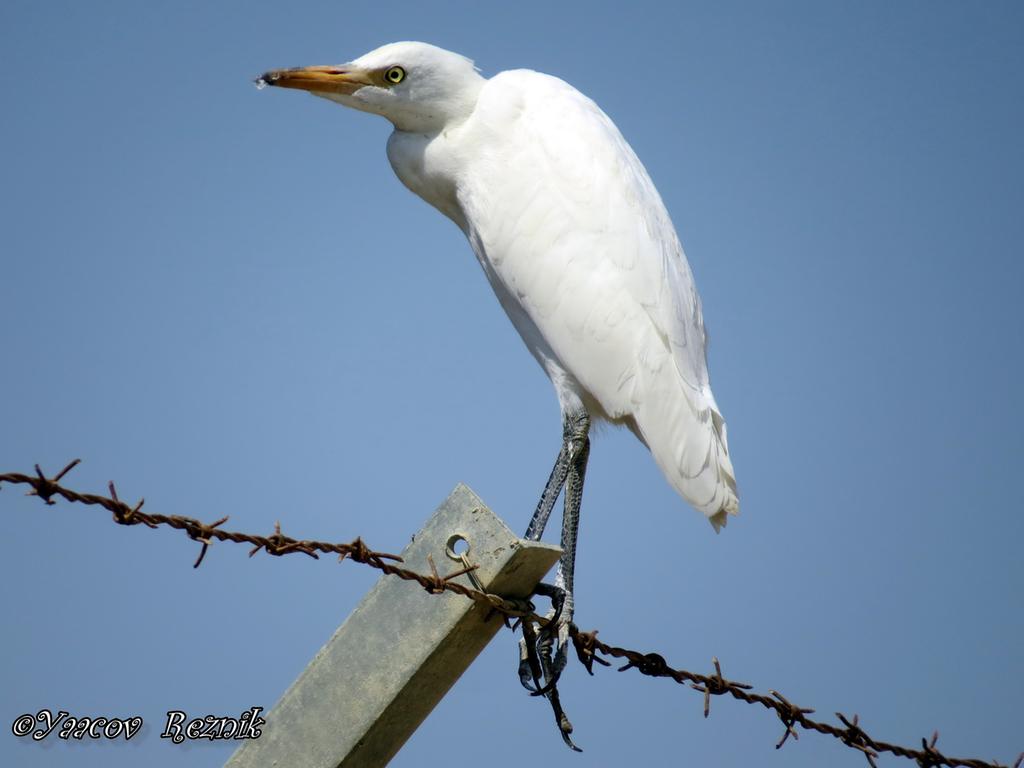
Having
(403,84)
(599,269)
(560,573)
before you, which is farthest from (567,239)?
(560,573)

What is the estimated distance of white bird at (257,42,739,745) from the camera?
4.93 metres

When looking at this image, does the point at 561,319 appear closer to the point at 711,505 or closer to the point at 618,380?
the point at 618,380

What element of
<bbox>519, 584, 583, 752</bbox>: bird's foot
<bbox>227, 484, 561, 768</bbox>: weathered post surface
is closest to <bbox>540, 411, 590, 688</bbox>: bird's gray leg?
<bbox>519, 584, 583, 752</bbox>: bird's foot

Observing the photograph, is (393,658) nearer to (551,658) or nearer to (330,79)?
(551,658)

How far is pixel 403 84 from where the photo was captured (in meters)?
5.40

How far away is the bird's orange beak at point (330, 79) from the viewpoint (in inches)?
209

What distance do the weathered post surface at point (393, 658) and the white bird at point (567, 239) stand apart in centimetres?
173

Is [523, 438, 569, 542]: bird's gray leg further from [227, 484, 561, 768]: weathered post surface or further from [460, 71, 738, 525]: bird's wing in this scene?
[227, 484, 561, 768]: weathered post surface

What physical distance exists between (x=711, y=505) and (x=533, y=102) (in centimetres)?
219

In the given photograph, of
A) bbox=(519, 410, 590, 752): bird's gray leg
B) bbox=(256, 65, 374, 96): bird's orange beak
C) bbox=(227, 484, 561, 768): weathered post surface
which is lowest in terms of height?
bbox=(227, 484, 561, 768): weathered post surface

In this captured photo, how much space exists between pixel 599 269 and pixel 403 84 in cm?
136

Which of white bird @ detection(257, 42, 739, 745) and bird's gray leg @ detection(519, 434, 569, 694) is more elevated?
white bird @ detection(257, 42, 739, 745)

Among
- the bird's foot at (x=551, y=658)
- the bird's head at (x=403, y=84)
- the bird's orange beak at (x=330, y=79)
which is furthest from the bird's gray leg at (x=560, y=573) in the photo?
the bird's orange beak at (x=330, y=79)

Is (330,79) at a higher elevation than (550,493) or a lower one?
higher
